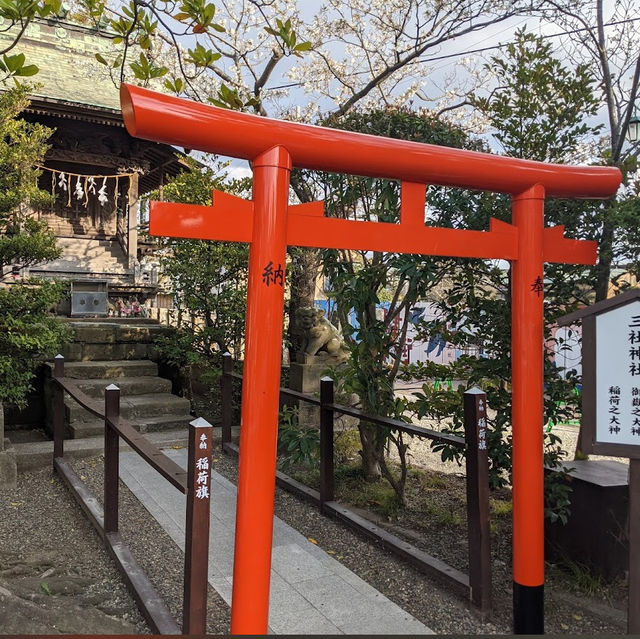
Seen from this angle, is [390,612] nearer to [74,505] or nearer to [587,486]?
[587,486]

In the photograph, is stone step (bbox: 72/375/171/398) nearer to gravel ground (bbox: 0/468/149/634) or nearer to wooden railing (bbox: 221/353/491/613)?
gravel ground (bbox: 0/468/149/634)

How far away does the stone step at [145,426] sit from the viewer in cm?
648

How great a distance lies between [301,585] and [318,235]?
7.32 feet

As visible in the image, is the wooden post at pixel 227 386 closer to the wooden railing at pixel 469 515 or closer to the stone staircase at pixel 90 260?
the wooden railing at pixel 469 515

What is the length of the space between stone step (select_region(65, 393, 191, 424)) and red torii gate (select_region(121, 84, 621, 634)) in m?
4.91

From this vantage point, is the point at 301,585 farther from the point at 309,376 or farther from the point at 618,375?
the point at 309,376

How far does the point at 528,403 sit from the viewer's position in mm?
2977

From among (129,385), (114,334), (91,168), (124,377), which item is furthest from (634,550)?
(91,168)

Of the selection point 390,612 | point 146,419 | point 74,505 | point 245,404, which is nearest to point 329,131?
point 245,404

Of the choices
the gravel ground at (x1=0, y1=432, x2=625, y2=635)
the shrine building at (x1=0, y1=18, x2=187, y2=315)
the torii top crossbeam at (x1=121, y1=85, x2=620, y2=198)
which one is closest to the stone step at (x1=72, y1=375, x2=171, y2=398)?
the gravel ground at (x1=0, y1=432, x2=625, y2=635)

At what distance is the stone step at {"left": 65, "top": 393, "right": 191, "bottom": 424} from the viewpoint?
6.71 meters

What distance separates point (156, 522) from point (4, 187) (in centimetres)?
353

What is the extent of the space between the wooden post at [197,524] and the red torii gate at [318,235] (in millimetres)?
157

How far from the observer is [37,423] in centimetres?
810
